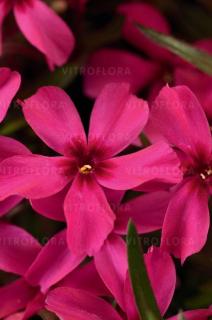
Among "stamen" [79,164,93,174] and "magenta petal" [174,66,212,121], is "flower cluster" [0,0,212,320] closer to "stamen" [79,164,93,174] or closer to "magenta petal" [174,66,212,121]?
"stamen" [79,164,93,174]

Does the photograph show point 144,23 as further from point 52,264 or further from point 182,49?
point 52,264

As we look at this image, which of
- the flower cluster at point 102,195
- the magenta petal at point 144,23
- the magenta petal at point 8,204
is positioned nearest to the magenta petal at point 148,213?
the flower cluster at point 102,195

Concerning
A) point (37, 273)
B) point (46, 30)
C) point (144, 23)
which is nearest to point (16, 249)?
point (37, 273)

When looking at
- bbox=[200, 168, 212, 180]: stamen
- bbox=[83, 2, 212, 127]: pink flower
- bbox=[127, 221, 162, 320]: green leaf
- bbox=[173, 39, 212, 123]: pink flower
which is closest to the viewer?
bbox=[127, 221, 162, 320]: green leaf

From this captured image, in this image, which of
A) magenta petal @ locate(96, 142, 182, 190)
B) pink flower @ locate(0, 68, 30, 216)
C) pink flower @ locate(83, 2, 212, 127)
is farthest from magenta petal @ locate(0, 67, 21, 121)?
pink flower @ locate(83, 2, 212, 127)

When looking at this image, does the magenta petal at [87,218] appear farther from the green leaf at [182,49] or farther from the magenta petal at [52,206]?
the green leaf at [182,49]

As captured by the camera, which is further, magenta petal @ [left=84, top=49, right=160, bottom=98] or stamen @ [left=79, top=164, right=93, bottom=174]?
magenta petal @ [left=84, top=49, right=160, bottom=98]

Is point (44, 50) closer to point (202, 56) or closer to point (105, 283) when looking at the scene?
point (202, 56)
